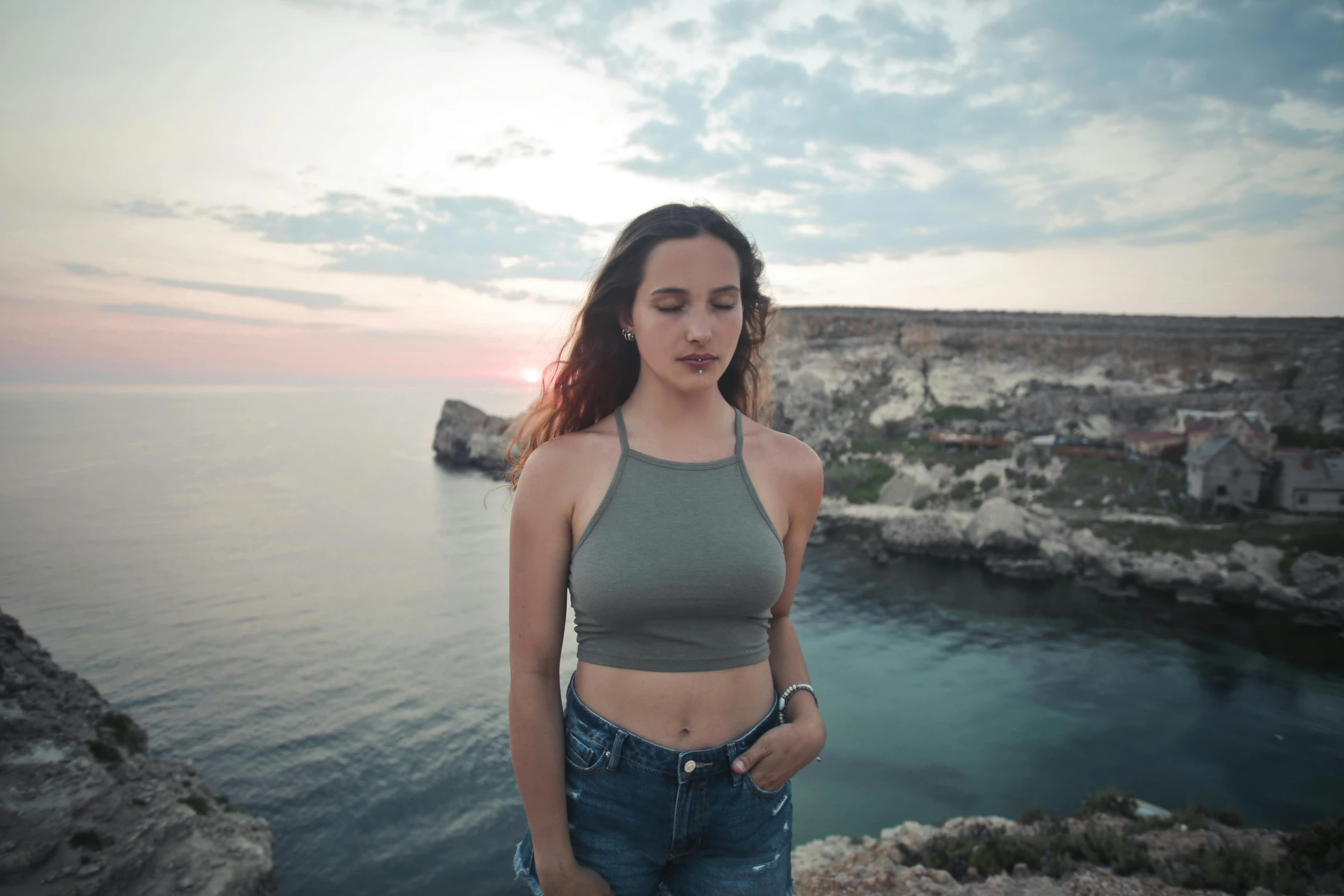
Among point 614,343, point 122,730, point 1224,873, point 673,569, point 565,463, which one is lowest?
point 122,730

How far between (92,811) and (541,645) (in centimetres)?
973

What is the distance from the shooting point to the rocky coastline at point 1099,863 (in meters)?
A: 6.58

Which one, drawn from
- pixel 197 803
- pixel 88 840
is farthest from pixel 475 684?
pixel 88 840

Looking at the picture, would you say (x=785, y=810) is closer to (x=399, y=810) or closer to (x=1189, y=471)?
(x=399, y=810)

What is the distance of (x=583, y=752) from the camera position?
1756 millimetres

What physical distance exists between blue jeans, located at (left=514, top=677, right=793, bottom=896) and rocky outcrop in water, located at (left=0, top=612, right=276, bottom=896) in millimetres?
8544

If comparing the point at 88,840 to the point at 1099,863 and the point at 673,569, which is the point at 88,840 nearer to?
the point at 673,569

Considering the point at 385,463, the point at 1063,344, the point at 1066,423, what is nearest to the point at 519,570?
the point at 1066,423

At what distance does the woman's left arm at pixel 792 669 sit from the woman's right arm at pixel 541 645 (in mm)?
459

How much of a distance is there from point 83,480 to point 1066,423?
69.6 metres

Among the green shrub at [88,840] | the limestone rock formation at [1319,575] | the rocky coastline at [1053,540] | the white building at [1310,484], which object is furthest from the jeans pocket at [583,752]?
the white building at [1310,484]

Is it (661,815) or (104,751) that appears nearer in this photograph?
(661,815)

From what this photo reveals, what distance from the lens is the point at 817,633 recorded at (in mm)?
27500

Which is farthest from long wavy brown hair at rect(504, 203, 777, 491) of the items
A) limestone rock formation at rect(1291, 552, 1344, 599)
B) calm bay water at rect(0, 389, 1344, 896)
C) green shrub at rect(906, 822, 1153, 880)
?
limestone rock formation at rect(1291, 552, 1344, 599)
